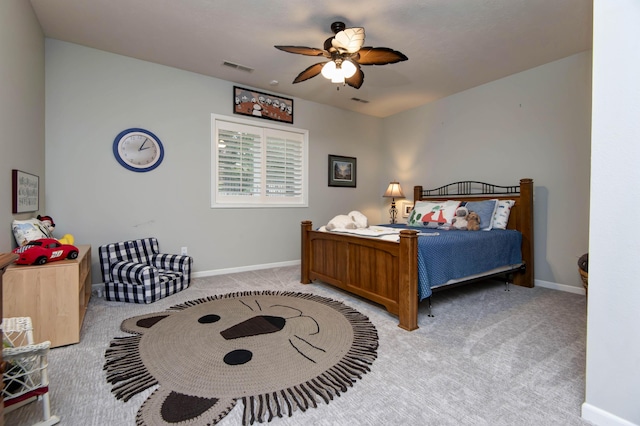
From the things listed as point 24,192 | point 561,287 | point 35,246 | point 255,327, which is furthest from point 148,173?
point 561,287

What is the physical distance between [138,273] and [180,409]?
6.26 feet

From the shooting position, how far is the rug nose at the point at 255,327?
2182 millimetres

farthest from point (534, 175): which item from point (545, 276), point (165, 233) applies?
point (165, 233)

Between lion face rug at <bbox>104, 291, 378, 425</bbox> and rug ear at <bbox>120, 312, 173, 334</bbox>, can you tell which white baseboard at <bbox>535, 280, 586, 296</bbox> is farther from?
rug ear at <bbox>120, 312, 173, 334</bbox>

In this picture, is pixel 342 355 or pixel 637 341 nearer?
pixel 637 341

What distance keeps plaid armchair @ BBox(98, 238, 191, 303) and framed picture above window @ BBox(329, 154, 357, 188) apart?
9.02ft

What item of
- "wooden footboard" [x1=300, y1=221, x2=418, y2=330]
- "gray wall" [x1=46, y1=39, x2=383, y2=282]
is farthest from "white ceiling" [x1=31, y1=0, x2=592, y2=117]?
"wooden footboard" [x1=300, y1=221, x2=418, y2=330]

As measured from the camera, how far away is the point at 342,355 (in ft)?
6.17

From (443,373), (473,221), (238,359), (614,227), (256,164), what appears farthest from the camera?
(256,164)

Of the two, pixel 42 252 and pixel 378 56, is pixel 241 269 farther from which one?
pixel 378 56

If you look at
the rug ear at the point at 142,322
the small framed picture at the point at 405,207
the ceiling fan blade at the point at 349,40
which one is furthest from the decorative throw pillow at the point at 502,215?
the rug ear at the point at 142,322

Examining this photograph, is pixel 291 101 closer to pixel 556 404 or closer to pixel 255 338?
pixel 255 338

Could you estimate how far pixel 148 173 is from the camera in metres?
3.54

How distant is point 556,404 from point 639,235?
0.91m
